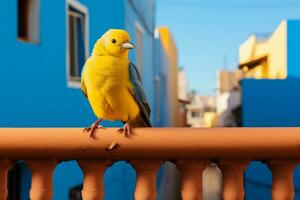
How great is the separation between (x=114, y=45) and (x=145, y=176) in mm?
769

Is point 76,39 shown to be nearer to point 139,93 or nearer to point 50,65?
point 50,65

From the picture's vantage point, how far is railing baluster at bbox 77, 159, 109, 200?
1513 mm

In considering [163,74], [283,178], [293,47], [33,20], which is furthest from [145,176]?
[163,74]

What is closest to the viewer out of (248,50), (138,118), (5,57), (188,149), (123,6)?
(188,149)

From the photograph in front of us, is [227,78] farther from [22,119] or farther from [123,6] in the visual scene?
[22,119]

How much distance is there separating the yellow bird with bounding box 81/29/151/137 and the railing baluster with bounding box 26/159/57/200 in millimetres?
488

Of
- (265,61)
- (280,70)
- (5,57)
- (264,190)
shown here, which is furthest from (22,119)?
(265,61)

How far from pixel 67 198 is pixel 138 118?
12.0 feet

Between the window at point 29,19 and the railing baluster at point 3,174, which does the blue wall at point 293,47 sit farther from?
the railing baluster at point 3,174

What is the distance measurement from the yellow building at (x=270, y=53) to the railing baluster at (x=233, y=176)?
10.6 metres

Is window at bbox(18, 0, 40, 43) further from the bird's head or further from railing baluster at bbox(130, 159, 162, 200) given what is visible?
railing baluster at bbox(130, 159, 162, 200)

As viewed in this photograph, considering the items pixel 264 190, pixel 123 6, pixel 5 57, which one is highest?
pixel 123 6

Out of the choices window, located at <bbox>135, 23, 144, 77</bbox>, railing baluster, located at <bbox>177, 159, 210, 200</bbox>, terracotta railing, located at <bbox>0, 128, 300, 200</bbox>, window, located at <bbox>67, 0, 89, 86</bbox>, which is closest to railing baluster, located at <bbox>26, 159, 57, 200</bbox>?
terracotta railing, located at <bbox>0, 128, 300, 200</bbox>

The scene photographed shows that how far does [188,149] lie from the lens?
4.74 feet
